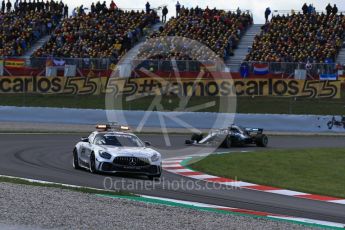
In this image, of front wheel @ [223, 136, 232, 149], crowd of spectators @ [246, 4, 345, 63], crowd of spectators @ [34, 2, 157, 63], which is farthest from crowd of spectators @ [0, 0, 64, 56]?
front wheel @ [223, 136, 232, 149]

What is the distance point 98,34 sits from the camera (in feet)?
143

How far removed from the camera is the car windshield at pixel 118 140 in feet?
57.3

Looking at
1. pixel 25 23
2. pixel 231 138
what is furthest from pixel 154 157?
pixel 25 23

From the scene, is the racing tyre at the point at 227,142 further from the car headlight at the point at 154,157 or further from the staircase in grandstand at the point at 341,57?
the staircase in grandstand at the point at 341,57

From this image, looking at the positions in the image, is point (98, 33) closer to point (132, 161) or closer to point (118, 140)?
point (118, 140)

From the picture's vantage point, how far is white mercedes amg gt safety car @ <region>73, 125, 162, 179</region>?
16.5 m

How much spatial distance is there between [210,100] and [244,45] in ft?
28.5

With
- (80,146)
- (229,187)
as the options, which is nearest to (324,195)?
(229,187)

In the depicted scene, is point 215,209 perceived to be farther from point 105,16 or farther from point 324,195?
point 105,16

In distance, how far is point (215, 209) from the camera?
1184cm

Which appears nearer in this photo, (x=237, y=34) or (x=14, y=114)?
(x=14, y=114)

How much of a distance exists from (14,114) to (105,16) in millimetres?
13521

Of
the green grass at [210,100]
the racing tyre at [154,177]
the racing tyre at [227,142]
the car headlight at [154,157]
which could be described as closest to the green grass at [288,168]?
the racing tyre at [154,177]

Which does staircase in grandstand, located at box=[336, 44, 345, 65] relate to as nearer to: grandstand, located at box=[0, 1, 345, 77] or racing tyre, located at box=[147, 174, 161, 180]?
grandstand, located at box=[0, 1, 345, 77]
